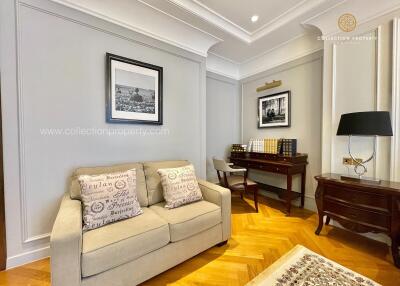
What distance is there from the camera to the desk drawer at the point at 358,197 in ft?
5.66

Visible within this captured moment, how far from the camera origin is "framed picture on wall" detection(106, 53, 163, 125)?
2.11 m

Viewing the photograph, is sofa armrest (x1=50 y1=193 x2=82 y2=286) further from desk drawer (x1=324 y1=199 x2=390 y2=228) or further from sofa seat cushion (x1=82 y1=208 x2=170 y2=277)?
desk drawer (x1=324 y1=199 x2=390 y2=228)

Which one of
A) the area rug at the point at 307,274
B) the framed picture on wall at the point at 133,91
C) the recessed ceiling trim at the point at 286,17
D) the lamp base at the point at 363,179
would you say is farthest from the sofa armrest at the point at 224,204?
the recessed ceiling trim at the point at 286,17

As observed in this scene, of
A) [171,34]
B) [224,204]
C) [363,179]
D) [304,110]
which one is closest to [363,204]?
[363,179]

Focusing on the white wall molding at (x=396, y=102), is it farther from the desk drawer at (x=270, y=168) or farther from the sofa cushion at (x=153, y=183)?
the sofa cushion at (x=153, y=183)

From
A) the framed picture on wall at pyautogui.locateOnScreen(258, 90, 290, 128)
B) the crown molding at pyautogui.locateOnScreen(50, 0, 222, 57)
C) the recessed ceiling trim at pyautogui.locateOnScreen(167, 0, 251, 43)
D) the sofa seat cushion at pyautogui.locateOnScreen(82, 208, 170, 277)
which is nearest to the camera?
the sofa seat cushion at pyautogui.locateOnScreen(82, 208, 170, 277)

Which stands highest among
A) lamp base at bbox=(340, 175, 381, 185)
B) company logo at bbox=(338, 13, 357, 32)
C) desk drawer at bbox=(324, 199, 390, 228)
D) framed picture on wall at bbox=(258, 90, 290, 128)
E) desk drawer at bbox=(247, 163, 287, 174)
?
company logo at bbox=(338, 13, 357, 32)

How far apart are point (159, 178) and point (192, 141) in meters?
0.95

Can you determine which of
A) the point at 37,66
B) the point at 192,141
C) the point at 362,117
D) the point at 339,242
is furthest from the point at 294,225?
the point at 37,66

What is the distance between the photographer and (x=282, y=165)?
2.76m

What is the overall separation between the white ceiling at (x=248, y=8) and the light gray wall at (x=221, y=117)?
1.15m

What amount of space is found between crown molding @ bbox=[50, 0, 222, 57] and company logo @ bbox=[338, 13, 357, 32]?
61.9 inches

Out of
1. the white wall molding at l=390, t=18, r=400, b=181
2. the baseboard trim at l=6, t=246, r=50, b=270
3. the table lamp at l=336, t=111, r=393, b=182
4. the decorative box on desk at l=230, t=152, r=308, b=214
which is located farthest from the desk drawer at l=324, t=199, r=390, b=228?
the baseboard trim at l=6, t=246, r=50, b=270

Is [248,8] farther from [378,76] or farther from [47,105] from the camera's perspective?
[47,105]
